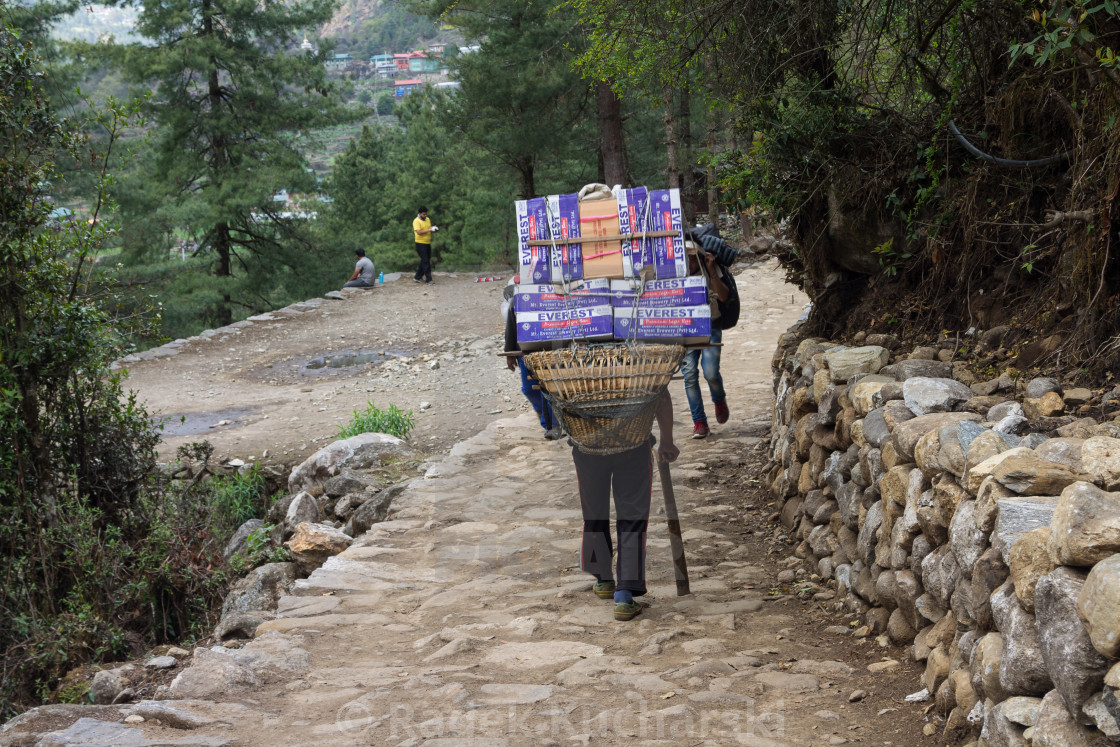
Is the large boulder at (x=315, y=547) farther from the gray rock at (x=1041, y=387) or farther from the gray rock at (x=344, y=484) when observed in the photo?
the gray rock at (x=1041, y=387)

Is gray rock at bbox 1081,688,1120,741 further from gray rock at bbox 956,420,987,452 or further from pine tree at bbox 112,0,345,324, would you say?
pine tree at bbox 112,0,345,324

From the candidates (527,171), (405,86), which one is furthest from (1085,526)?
(405,86)

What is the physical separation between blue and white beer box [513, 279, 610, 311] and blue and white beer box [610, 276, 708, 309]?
0.05 m

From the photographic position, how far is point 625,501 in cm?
465

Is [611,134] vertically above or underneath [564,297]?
above

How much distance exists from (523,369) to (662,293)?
108 centimetres

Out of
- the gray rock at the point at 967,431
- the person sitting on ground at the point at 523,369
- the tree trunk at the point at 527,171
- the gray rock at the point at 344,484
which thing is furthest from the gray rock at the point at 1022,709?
the tree trunk at the point at 527,171

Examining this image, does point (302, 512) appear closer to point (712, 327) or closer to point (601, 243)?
point (712, 327)

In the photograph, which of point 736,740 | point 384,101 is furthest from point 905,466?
point 384,101

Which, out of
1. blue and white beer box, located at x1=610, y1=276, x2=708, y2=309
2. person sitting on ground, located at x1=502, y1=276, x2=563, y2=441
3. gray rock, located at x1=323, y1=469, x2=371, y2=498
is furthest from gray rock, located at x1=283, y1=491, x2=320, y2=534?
blue and white beer box, located at x1=610, y1=276, x2=708, y2=309

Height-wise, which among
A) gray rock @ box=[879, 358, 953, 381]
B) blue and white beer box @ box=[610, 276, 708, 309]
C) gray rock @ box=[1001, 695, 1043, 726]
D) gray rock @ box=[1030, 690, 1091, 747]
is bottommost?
gray rock @ box=[1001, 695, 1043, 726]

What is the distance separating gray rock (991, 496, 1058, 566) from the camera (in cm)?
263

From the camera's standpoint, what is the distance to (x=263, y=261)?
24.3m

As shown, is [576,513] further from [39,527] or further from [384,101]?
[384,101]
